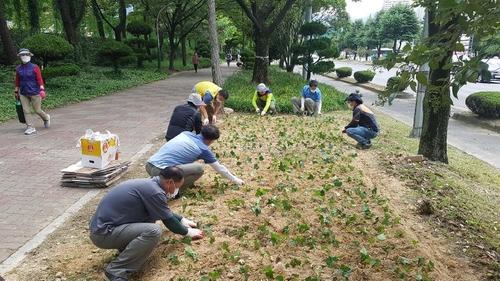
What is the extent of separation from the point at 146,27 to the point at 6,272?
1046 inches

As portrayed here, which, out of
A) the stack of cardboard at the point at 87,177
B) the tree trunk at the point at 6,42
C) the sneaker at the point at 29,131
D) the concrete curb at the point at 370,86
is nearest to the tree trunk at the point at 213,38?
the sneaker at the point at 29,131

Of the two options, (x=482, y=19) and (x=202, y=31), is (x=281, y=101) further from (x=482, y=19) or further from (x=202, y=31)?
(x=202, y=31)

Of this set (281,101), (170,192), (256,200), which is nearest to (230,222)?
(256,200)

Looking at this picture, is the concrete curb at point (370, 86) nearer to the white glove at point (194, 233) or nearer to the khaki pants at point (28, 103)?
the khaki pants at point (28, 103)

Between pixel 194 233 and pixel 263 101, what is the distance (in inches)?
339

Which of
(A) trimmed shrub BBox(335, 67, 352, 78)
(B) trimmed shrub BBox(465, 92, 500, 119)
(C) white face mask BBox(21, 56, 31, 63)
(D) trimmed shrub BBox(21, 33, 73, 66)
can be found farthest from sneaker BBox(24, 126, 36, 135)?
(A) trimmed shrub BBox(335, 67, 352, 78)

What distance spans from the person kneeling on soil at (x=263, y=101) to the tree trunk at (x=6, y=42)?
11740mm

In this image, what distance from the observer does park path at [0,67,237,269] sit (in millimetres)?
5204

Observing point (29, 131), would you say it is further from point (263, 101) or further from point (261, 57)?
point (261, 57)

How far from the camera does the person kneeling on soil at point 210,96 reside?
893 centimetres

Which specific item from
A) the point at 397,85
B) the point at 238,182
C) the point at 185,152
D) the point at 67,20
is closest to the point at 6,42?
the point at 67,20

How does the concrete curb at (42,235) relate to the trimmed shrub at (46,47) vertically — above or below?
below

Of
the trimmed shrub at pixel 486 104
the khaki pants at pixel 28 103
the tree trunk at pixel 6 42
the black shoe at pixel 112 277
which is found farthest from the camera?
the tree trunk at pixel 6 42

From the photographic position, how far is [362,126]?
28.6 feet
